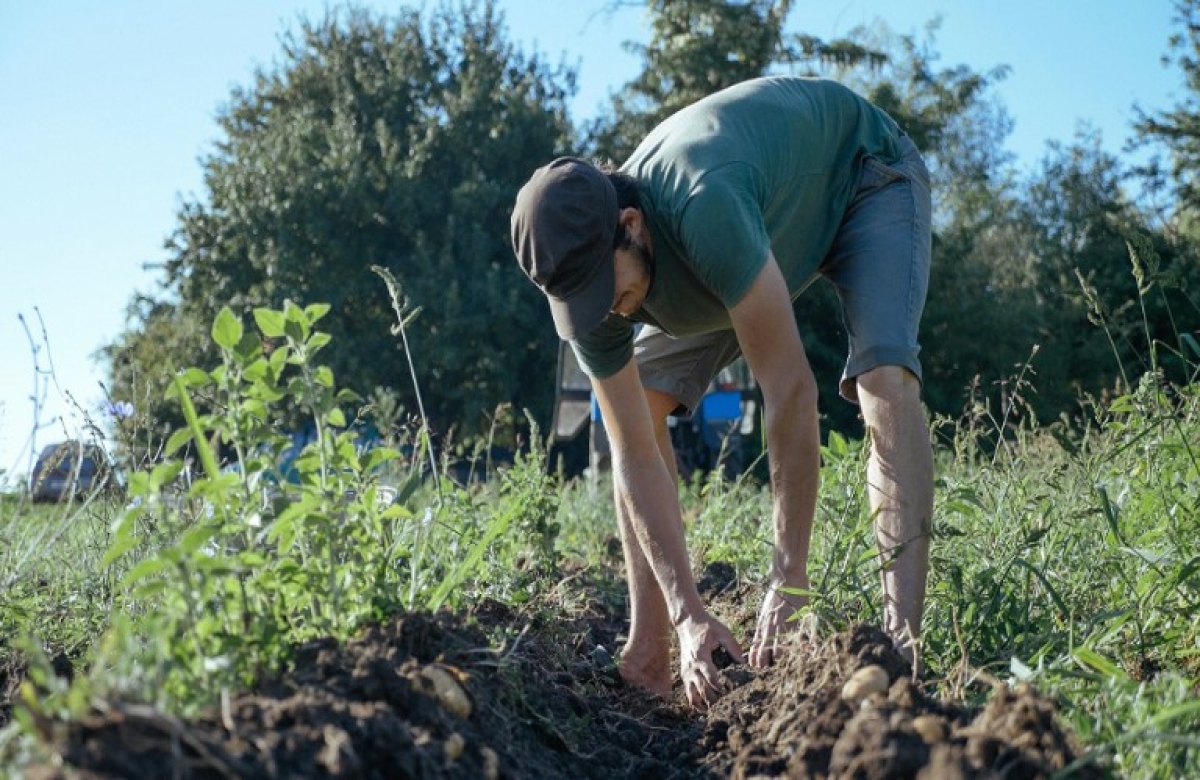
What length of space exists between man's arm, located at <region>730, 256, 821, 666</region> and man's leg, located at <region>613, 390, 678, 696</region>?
367 mm

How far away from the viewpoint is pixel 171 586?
1847 mm

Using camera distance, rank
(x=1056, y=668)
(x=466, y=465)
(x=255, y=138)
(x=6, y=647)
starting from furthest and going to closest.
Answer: (x=255, y=138) → (x=466, y=465) → (x=6, y=647) → (x=1056, y=668)

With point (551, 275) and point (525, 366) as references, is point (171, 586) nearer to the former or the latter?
point (551, 275)

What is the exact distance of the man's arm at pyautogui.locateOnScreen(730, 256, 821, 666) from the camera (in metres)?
2.91

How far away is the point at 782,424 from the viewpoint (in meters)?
3.13

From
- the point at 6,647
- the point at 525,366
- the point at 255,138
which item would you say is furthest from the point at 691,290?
the point at 255,138

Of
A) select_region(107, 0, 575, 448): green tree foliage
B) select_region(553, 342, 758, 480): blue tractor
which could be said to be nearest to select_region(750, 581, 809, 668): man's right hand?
Result: select_region(553, 342, 758, 480): blue tractor

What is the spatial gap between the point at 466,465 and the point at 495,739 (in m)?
24.2

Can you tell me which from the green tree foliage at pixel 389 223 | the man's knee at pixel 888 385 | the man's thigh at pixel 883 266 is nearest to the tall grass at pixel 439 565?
the man's knee at pixel 888 385

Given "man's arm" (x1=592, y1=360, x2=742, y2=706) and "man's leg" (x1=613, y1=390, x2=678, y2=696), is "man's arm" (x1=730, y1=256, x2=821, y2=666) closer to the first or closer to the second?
"man's arm" (x1=592, y1=360, x2=742, y2=706)

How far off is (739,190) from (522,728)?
1330 millimetres

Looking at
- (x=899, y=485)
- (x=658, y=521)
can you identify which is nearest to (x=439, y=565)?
(x=658, y=521)

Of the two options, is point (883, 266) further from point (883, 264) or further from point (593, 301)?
point (593, 301)

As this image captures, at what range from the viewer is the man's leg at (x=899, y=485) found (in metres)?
2.91
